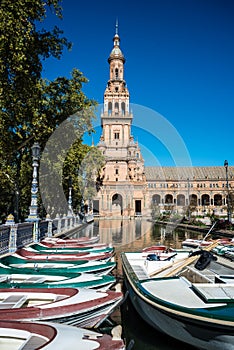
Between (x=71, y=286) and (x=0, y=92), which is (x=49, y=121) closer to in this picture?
(x=0, y=92)

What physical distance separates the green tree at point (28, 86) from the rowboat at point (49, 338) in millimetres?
13779

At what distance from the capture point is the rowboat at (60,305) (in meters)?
4.86

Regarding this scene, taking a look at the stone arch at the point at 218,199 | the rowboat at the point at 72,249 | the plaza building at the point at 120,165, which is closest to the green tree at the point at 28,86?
the rowboat at the point at 72,249

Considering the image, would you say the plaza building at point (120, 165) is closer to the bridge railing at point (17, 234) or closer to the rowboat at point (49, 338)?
the bridge railing at point (17, 234)

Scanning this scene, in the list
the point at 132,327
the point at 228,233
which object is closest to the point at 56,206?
the point at 228,233

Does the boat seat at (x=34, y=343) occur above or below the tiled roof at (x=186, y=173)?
below

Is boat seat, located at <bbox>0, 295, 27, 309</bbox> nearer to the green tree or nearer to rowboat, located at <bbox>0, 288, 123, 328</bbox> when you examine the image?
rowboat, located at <bbox>0, 288, 123, 328</bbox>

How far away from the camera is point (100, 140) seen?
75062 mm

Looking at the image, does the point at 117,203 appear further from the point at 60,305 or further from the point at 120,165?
the point at 60,305

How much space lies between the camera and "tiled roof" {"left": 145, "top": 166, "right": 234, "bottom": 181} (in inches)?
3853

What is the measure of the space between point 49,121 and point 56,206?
14094 millimetres

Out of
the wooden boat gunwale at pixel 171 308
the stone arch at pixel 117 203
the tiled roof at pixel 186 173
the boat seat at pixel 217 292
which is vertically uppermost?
the tiled roof at pixel 186 173

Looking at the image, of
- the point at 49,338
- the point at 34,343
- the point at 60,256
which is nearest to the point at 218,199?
the point at 60,256

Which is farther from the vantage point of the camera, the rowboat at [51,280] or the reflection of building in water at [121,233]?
the reflection of building in water at [121,233]
